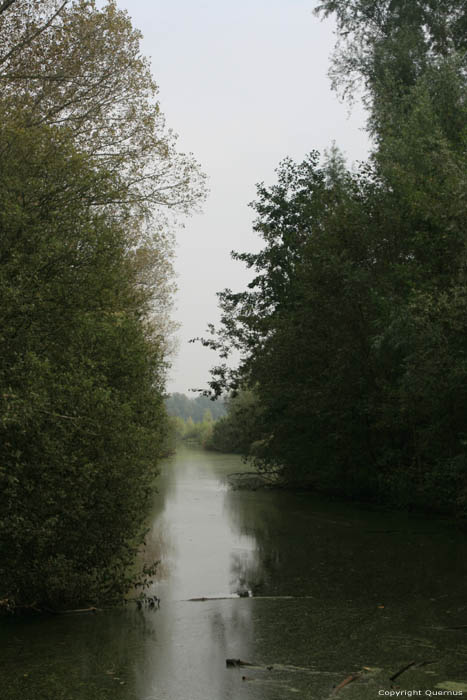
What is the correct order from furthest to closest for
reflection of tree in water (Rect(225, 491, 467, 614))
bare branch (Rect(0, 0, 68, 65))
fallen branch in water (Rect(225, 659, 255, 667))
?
bare branch (Rect(0, 0, 68, 65)) < reflection of tree in water (Rect(225, 491, 467, 614)) < fallen branch in water (Rect(225, 659, 255, 667))

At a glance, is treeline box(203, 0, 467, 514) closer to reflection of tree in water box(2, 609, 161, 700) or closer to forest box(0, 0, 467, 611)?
forest box(0, 0, 467, 611)

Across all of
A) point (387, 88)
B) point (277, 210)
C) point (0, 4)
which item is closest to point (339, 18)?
point (387, 88)

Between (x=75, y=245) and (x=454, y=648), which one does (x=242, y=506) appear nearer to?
(x=75, y=245)

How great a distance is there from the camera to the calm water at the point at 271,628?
21.5 feet

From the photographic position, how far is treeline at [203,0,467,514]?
16031 mm

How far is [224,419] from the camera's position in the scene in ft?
204

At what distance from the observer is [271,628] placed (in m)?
8.66

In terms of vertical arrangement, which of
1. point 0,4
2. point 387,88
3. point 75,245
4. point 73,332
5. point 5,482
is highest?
point 387,88

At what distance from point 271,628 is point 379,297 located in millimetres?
10987

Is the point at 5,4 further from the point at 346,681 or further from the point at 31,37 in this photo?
the point at 346,681

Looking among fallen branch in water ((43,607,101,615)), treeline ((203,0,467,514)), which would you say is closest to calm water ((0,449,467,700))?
fallen branch in water ((43,607,101,615))

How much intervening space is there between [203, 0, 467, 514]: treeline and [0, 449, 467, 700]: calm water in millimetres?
3287

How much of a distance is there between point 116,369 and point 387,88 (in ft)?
54.9

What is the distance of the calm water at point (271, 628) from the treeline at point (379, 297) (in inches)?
129
